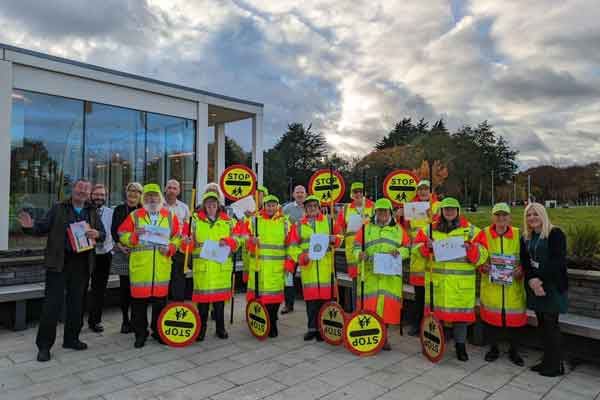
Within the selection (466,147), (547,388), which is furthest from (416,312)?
(466,147)

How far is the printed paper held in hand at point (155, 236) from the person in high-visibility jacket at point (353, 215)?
2.35 meters

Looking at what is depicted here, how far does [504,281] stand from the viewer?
14.3 ft

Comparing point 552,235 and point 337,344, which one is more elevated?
point 552,235

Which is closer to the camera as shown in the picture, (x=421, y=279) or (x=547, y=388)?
(x=547, y=388)

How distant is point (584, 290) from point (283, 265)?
345cm

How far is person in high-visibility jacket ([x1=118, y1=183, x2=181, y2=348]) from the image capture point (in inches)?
192

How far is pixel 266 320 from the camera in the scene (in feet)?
17.2

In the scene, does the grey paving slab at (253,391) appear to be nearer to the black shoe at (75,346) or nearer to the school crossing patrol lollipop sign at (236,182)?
the black shoe at (75,346)

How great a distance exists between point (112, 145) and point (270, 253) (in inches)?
321

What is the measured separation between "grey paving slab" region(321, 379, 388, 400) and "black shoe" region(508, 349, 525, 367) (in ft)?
5.44

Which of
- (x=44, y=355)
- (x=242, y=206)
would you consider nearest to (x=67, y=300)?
(x=44, y=355)

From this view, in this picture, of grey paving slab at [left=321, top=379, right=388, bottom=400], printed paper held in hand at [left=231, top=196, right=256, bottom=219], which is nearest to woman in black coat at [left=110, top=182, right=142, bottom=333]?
printed paper held in hand at [left=231, top=196, right=256, bottom=219]

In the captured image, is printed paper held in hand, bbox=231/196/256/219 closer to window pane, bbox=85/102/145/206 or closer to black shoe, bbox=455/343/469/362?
black shoe, bbox=455/343/469/362

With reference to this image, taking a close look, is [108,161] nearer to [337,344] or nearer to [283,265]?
[283,265]
